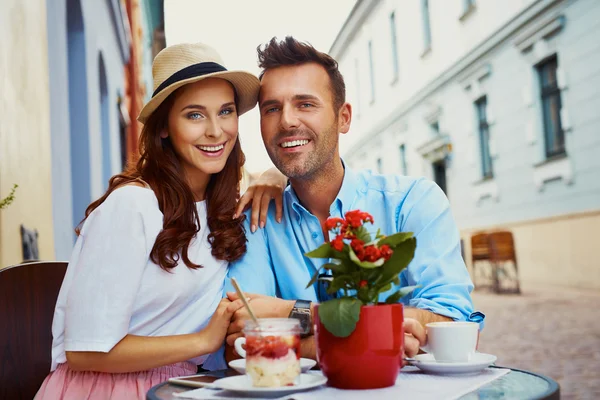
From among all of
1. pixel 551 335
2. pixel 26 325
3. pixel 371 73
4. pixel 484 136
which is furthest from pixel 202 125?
pixel 371 73

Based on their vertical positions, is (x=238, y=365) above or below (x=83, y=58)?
below

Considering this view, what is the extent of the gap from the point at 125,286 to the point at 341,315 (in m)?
0.72

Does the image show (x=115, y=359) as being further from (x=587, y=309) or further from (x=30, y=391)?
(x=587, y=309)

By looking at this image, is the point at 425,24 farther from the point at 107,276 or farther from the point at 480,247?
the point at 107,276

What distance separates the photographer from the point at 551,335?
23.2ft

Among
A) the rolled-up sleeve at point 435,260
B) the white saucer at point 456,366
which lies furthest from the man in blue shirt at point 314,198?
the white saucer at point 456,366

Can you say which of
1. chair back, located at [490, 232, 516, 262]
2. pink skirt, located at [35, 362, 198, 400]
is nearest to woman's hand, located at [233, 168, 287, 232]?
pink skirt, located at [35, 362, 198, 400]

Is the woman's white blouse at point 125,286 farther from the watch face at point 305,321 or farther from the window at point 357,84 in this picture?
the window at point 357,84

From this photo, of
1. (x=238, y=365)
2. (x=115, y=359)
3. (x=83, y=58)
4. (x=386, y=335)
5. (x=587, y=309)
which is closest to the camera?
(x=386, y=335)

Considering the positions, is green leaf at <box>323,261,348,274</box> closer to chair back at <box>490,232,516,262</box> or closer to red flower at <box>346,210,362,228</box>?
red flower at <box>346,210,362,228</box>

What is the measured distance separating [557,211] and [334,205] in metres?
9.91

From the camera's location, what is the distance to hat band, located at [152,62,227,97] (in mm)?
2178

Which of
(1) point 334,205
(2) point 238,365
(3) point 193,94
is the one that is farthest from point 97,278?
(1) point 334,205

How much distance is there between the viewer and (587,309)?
878 cm
